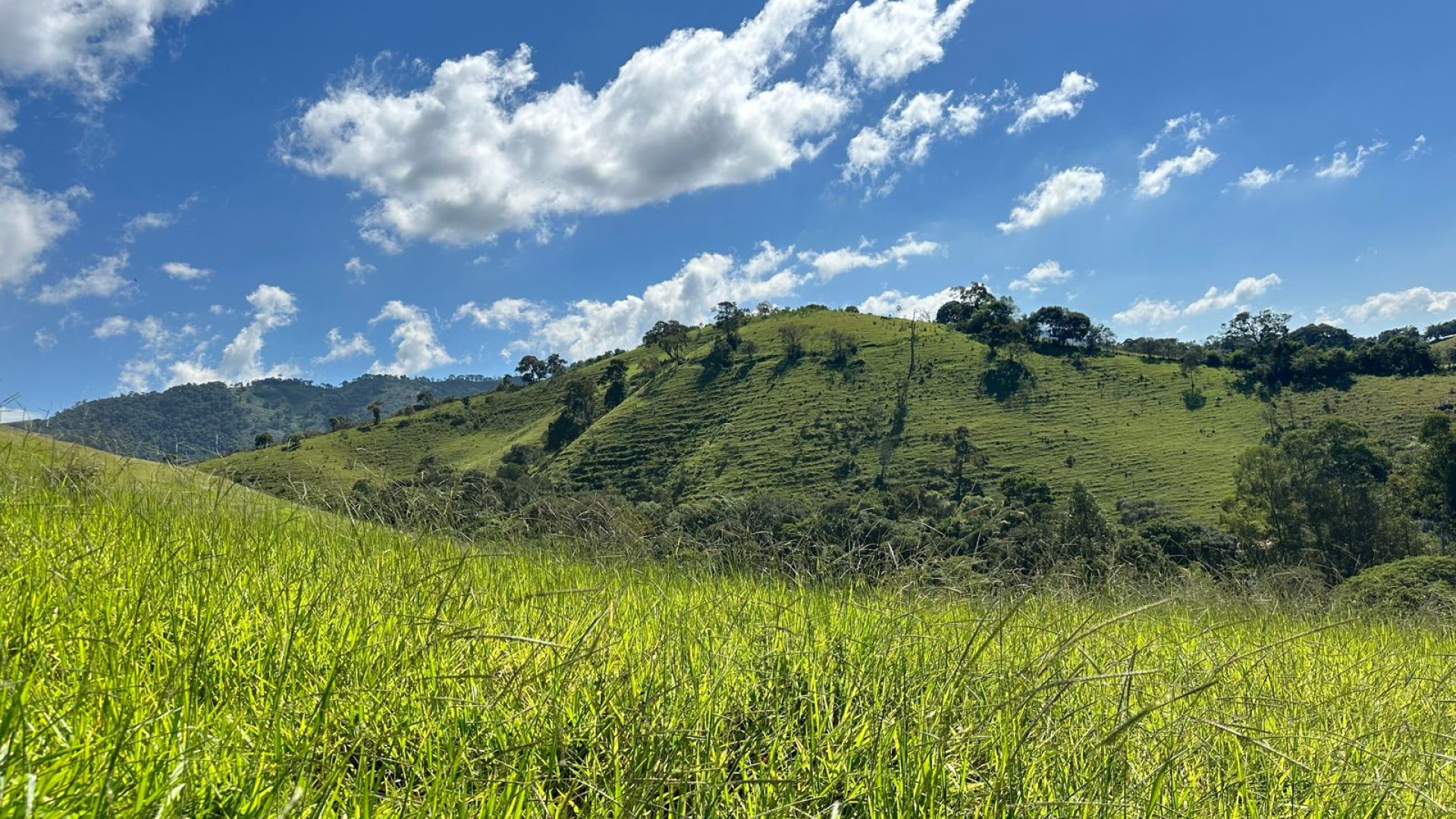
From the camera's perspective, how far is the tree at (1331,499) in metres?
41.8

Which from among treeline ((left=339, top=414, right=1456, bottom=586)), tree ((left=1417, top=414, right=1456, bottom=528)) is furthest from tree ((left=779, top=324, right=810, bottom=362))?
tree ((left=1417, top=414, right=1456, bottom=528))

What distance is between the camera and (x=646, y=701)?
2541 mm

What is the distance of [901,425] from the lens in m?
93.8

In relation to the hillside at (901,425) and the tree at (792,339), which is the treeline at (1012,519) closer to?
the hillside at (901,425)

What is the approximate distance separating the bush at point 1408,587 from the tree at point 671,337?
116 meters

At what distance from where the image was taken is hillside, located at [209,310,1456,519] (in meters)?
77.4

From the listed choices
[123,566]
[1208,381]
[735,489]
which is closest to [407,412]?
[735,489]

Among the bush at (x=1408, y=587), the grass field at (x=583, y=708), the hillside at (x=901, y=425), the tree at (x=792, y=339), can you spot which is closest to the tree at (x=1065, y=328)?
the hillside at (x=901, y=425)

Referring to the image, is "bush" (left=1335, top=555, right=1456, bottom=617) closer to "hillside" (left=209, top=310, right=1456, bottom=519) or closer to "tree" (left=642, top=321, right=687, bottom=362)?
"hillside" (left=209, top=310, right=1456, bottom=519)

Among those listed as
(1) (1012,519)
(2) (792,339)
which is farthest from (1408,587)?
(2) (792,339)


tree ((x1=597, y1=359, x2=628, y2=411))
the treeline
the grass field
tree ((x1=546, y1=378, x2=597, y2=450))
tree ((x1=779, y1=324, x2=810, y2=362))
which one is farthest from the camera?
tree ((x1=779, y1=324, x2=810, y2=362))

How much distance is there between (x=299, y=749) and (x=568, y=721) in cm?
95

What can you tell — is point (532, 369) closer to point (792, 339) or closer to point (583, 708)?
point (792, 339)

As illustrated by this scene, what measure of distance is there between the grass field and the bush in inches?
344
